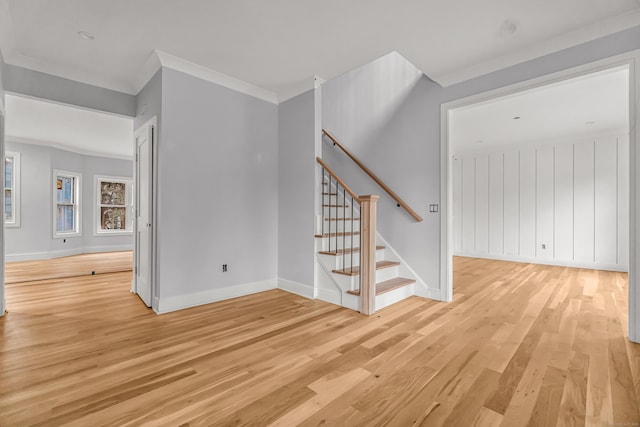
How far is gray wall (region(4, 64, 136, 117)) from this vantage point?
9.91ft

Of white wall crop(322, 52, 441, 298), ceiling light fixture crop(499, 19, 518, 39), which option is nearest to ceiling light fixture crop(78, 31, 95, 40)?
white wall crop(322, 52, 441, 298)

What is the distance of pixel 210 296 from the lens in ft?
10.9

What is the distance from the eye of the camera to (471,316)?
291cm

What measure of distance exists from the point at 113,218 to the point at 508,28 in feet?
30.4

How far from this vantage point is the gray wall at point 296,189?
11.8 feet

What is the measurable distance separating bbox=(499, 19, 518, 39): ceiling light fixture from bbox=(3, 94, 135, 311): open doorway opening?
4.77 meters

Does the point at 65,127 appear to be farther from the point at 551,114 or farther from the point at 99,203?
the point at 551,114

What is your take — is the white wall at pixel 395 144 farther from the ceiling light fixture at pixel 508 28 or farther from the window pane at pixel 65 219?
the window pane at pixel 65 219

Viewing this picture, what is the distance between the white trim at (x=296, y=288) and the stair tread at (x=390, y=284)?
576mm

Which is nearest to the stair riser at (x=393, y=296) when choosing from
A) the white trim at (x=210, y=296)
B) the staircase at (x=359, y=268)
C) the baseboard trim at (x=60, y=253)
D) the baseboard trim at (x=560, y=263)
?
the staircase at (x=359, y=268)

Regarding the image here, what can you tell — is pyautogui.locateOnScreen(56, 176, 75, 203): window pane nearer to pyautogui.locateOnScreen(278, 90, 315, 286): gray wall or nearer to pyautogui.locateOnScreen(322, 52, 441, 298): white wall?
pyautogui.locateOnScreen(278, 90, 315, 286): gray wall

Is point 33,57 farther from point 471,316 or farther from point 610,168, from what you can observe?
point 610,168

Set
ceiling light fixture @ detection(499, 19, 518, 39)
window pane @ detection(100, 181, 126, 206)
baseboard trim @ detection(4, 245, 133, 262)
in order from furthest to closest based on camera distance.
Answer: window pane @ detection(100, 181, 126, 206)
baseboard trim @ detection(4, 245, 133, 262)
ceiling light fixture @ detection(499, 19, 518, 39)

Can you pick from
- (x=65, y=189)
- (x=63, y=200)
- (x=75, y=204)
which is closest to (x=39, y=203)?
(x=63, y=200)
